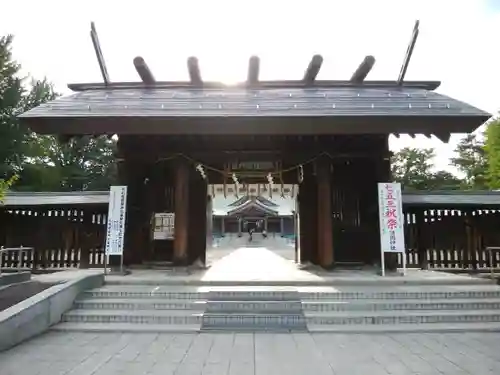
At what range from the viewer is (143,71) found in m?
10.5

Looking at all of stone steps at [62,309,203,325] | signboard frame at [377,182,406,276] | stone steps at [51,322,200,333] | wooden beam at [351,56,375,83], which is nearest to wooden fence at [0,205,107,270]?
stone steps at [62,309,203,325]

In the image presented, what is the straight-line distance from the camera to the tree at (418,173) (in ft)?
135

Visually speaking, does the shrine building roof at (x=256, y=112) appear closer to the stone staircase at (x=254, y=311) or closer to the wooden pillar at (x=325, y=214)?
Answer: the wooden pillar at (x=325, y=214)

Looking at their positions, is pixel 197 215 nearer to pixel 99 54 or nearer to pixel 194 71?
pixel 194 71

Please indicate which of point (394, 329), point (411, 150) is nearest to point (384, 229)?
point (394, 329)

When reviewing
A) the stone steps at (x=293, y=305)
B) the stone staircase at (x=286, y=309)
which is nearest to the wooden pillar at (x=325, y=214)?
the stone staircase at (x=286, y=309)

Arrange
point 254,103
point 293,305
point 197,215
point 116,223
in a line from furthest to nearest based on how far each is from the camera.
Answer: point 197,215 < point 254,103 < point 116,223 < point 293,305

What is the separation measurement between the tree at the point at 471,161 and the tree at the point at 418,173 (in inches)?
53.4

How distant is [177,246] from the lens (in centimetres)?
979

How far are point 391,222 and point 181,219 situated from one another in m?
4.93

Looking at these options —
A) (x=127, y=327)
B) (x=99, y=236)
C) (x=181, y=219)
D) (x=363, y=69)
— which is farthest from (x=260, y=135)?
(x=99, y=236)

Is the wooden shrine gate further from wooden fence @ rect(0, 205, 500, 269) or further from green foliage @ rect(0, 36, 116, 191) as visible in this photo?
green foliage @ rect(0, 36, 116, 191)

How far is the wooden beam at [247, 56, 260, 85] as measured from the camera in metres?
10.4

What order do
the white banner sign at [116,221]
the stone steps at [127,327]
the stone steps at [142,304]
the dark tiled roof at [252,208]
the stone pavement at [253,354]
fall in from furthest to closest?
1. the dark tiled roof at [252,208]
2. the white banner sign at [116,221]
3. the stone steps at [142,304]
4. the stone steps at [127,327]
5. the stone pavement at [253,354]
